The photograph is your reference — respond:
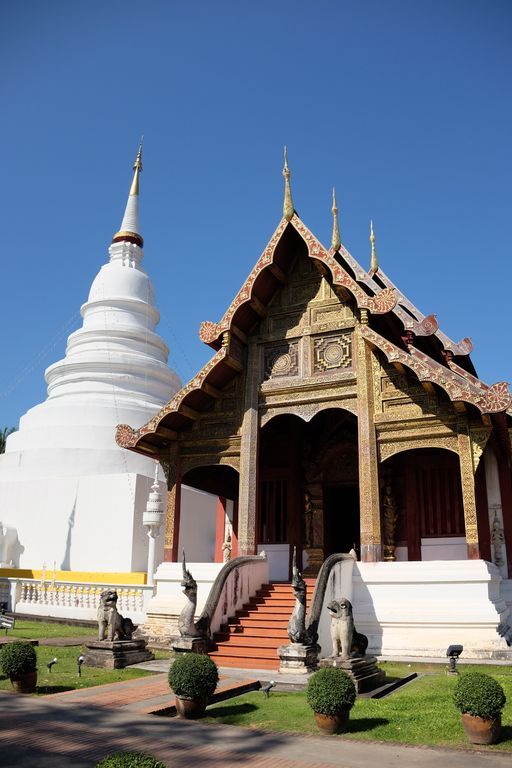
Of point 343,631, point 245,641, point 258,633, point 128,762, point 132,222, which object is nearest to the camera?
point 128,762

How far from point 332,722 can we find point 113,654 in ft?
15.6

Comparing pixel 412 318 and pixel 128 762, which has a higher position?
pixel 412 318

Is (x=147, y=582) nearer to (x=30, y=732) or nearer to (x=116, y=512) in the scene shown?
(x=116, y=512)

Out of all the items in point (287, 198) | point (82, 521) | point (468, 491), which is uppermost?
point (287, 198)

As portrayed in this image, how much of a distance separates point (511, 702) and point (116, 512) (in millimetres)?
15592

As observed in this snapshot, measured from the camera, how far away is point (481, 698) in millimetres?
5832

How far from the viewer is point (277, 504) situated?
1614cm

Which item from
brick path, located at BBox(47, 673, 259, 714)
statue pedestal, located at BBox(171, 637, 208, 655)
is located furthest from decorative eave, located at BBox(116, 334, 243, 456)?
brick path, located at BBox(47, 673, 259, 714)

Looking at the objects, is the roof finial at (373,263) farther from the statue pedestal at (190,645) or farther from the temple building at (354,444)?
the statue pedestal at (190,645)

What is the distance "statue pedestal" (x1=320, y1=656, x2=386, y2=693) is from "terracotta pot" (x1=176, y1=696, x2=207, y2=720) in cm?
223

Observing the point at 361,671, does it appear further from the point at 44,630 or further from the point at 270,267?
the point at 44,630

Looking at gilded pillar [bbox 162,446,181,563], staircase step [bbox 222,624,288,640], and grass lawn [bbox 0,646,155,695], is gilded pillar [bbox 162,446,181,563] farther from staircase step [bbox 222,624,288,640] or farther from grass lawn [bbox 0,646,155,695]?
grass lawn [bbox 0,646,155,695]

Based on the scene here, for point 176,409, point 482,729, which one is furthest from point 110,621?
point 482,729

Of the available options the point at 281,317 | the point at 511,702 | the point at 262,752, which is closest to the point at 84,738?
the point at 262,752
